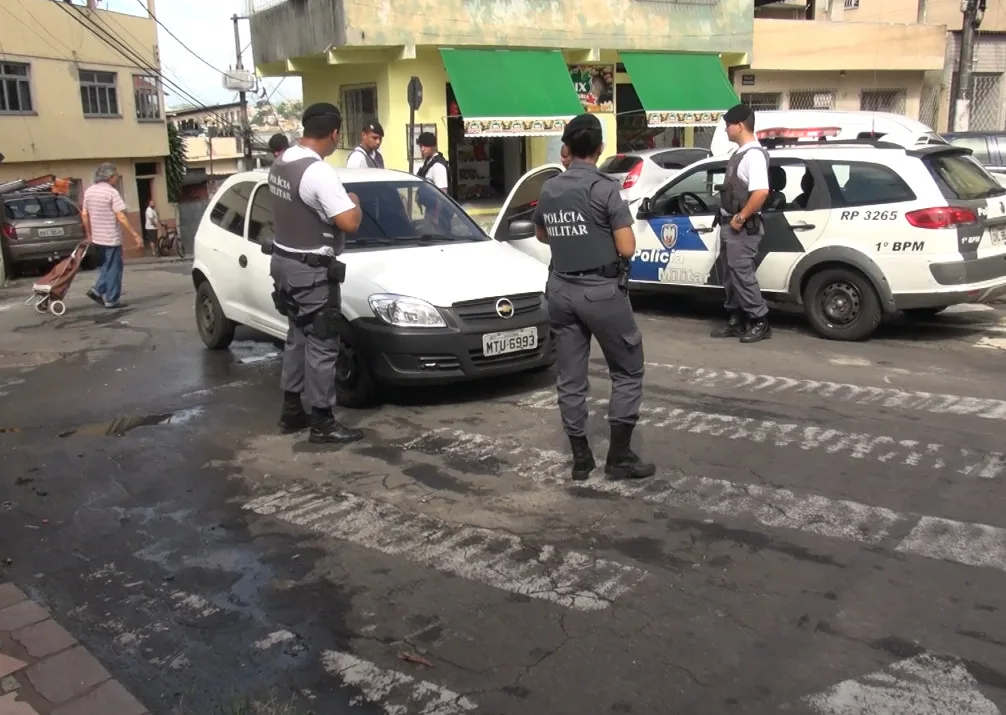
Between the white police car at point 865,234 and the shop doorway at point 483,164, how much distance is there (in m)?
10.1

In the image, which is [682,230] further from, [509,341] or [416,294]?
[416,294]

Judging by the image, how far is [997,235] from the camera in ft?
27.0

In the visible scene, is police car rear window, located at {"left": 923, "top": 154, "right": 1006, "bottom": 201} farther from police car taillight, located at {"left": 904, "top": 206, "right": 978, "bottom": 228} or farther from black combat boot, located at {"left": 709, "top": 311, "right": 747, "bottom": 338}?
black combat boot, located at {"left": 709, "top": 311, "right": 747, "bottom": 338}

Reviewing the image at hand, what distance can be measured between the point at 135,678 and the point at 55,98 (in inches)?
1161

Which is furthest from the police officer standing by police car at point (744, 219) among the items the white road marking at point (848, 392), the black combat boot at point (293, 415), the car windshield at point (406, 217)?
the black combat boot at point (293, 415)

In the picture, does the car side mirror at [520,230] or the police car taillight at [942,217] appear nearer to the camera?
the car side mirror at [520,230]

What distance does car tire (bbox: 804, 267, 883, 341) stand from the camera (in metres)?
8.34

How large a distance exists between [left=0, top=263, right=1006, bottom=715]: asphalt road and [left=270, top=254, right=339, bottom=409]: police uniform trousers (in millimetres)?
396

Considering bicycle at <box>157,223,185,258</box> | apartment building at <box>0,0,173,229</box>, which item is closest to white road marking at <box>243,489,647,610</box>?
apartment building at <box>0,0,173,229</box>

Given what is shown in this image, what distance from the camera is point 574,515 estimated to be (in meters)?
4.78

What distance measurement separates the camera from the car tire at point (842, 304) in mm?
8344

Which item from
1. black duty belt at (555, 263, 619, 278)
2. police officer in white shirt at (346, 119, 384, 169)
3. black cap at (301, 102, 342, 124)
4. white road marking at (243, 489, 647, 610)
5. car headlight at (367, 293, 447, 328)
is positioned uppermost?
black cap at (301, 102, 342, 124)

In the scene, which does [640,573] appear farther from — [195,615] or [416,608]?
[195,615]

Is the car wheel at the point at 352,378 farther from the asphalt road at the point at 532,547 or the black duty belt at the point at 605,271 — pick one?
the black duty belt at the point at 605,271
